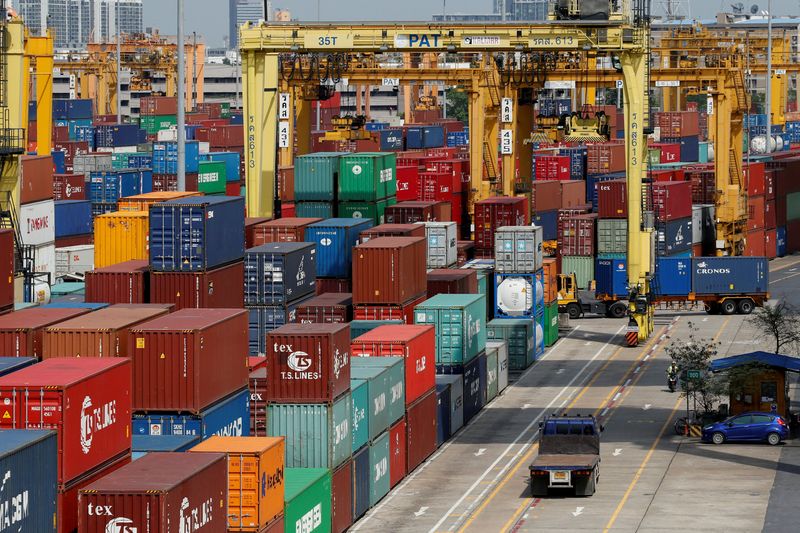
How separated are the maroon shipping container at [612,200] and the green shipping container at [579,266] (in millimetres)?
4309

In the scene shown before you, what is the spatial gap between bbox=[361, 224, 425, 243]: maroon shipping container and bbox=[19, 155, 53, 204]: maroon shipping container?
13066 millimetres

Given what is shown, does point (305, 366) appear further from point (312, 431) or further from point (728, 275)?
point (728, 275)

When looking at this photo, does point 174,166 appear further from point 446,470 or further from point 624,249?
point 446,470

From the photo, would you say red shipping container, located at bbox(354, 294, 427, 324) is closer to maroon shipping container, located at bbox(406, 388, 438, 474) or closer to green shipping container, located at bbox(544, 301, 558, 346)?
maroon shipping container, located at bbox(406, 388, 438, 474)

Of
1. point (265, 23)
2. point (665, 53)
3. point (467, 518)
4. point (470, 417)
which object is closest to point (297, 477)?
point (467, 518)

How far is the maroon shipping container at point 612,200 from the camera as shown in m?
96.8

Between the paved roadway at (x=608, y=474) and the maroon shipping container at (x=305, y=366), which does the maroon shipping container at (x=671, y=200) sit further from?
the maroon shipping container at (x=305, y=366)

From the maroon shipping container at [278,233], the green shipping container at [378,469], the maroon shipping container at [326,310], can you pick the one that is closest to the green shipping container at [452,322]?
the maroon shipping container at [326,310]

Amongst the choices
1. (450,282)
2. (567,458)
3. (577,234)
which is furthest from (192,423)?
(577,234)

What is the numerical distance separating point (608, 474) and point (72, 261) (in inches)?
1269

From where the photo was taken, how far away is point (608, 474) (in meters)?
56.8

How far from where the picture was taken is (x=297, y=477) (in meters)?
44.8

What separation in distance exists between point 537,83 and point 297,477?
173 feet

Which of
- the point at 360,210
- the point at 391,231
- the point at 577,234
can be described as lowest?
the point at 577,234
